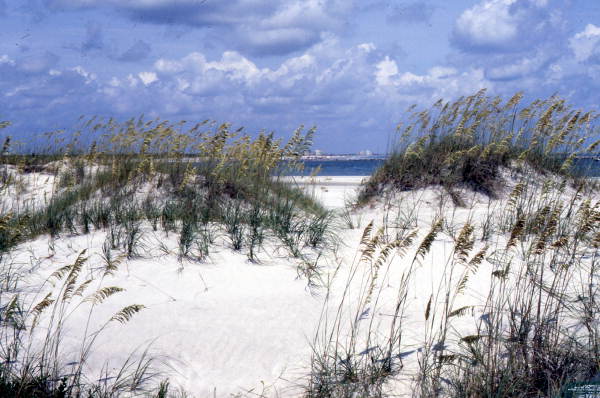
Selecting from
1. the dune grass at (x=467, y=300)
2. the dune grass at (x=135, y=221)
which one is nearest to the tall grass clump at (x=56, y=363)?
the dune grass at (x=135, y=221)

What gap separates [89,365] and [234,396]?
1.13 metres

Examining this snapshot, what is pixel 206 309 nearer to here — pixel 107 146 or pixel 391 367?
pixel 391 367

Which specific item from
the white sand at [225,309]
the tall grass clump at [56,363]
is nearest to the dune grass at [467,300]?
the white sand at [225,309]

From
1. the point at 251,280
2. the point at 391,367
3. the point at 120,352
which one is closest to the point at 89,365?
the point at 120,352

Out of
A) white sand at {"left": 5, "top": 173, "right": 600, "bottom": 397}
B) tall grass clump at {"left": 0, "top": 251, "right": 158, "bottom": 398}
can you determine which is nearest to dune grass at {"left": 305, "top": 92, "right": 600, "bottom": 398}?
white sand at {"left": 5, "top": 173, "right": 600, "bottom": 397}

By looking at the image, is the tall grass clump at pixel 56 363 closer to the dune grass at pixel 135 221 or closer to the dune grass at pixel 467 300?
the dune grass at pixel 135 221

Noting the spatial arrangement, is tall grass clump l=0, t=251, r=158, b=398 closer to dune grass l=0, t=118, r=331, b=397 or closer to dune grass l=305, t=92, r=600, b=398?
dune grass l=0, t=118, r=331, b=397

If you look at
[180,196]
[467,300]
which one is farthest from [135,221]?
[467,300]

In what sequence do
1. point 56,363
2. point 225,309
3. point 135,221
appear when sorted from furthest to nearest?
1. point 135,221
2. point 225,309
3. point 56,363

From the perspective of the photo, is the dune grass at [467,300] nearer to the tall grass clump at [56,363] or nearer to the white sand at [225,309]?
the white sand at [225,309]

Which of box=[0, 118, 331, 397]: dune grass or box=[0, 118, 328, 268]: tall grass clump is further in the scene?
box=[0, 118, 328, 268]: tall grass clump

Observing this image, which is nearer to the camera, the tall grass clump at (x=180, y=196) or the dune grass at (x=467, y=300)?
the dune grass at (x=467, y=300)

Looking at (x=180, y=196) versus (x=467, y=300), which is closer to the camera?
(x=467, y=300)

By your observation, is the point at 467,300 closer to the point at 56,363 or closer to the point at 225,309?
the point at 225,309
